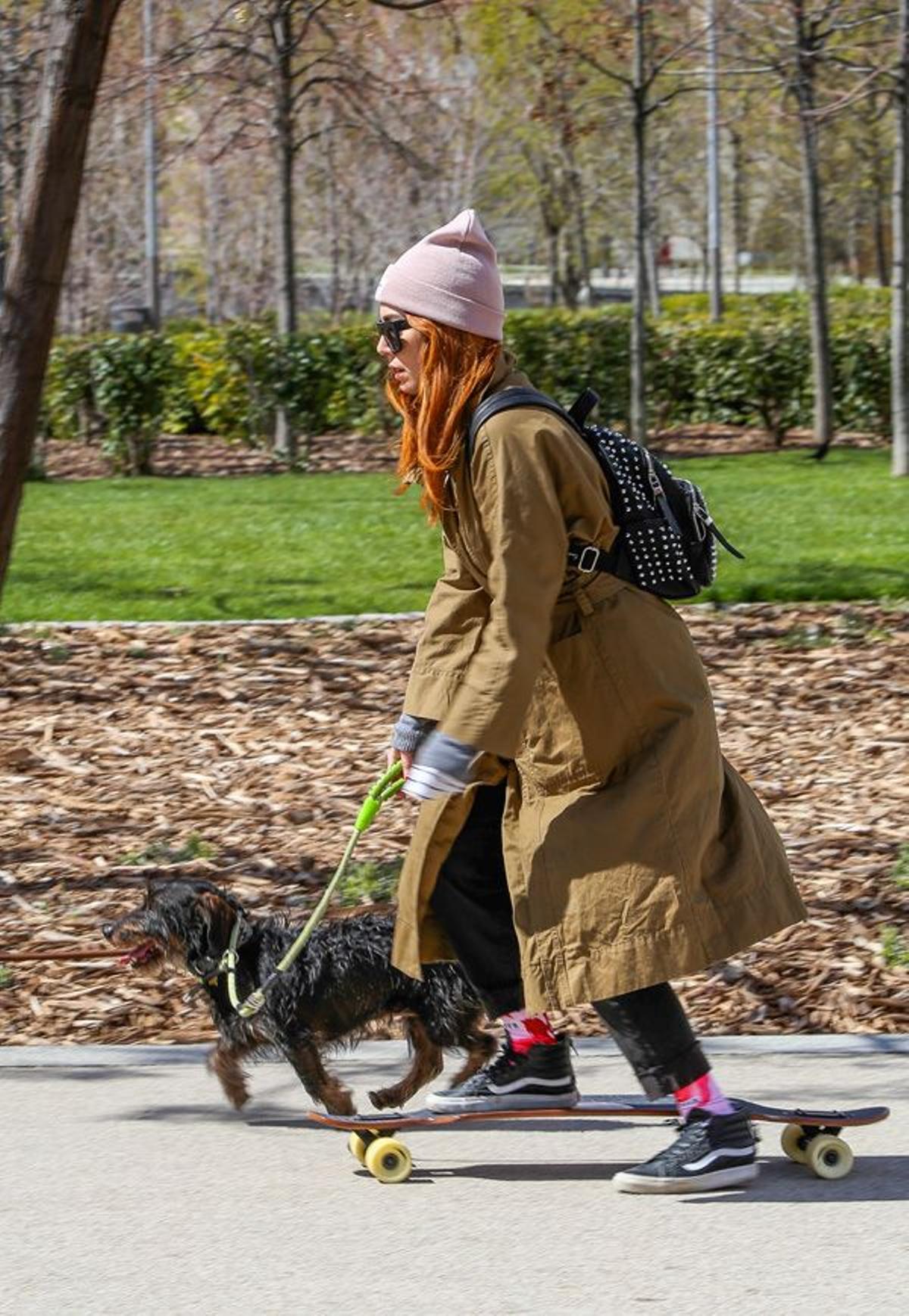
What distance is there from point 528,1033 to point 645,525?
3.89 feet

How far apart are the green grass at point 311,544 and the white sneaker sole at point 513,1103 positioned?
5.89 meters

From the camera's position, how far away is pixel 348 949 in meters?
4.47

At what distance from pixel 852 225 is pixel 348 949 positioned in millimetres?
45534

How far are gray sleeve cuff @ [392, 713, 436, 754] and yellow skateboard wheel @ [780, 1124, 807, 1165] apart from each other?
3.89 feet

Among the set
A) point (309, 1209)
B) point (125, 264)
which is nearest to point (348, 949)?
point (309, 1209)

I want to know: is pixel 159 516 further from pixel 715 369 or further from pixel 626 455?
pixel 626 455

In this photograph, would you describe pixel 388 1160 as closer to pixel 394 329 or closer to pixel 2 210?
pixel 394 329

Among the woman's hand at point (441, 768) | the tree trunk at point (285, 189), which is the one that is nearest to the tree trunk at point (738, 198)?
the tree trunk at point (285, 189)

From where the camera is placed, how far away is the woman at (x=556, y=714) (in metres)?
3.69

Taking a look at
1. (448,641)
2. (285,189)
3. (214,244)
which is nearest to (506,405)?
(448,641)

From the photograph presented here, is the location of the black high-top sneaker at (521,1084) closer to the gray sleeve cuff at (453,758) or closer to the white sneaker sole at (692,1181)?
the white sneaker sole at (692,1181)

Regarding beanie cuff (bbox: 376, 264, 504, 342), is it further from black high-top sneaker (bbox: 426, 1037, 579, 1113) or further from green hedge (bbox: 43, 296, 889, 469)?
green hedge (bbox: 43, 296, 889, 469)

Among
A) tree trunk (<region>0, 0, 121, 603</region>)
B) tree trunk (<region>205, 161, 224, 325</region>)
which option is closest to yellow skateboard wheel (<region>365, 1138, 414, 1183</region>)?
tree trunk (<region>0, 0, 121, 603</region>)

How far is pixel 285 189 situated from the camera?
1878 cm
